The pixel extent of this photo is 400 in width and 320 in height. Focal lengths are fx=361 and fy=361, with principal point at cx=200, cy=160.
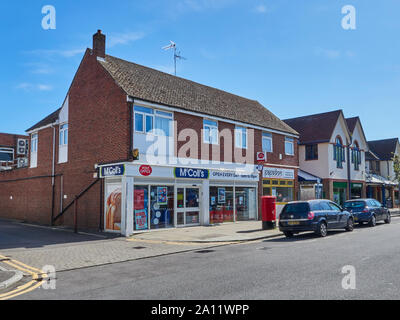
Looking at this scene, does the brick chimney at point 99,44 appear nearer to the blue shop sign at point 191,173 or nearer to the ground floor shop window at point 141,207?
the blue shop sign at point 191,173

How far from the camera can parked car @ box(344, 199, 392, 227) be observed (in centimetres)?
1934

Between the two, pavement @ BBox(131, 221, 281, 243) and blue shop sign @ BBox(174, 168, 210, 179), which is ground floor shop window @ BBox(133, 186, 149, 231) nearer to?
pavement @ BBox(131, 221, 281, 243)

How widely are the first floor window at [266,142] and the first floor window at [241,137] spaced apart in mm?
1947

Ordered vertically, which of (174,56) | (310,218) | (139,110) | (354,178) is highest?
(174,56)

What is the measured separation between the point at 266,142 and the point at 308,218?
34.3 ft

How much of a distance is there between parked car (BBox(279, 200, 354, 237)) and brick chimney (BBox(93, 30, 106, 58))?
12544mm

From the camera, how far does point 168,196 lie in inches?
706

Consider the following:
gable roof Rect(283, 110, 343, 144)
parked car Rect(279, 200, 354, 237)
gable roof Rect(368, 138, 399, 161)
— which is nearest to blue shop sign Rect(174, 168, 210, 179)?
parked car Rect(279, 200, 354, 237)

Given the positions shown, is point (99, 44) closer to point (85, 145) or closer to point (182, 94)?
point (182, 94)

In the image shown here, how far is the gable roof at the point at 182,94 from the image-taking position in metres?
18.2
